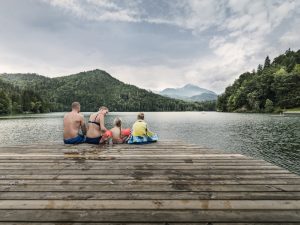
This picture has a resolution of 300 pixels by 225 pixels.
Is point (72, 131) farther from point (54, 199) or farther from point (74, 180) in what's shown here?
point (54, 199)

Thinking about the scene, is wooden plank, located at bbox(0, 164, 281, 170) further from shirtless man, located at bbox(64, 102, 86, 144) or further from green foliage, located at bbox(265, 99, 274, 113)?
green foliage, located at bbox(265, 99, 274, 113)

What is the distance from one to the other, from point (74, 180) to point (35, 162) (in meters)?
2.43

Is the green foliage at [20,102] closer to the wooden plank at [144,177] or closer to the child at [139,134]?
the child at [139,134]

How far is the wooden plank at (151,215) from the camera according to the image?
351cm

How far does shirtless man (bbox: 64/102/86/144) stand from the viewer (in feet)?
33.8

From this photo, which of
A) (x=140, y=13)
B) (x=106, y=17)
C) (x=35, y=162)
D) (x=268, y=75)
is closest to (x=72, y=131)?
(x=35, y=162)

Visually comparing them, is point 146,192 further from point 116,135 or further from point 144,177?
point 116,135

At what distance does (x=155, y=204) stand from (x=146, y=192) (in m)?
0.55

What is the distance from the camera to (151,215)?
364cm

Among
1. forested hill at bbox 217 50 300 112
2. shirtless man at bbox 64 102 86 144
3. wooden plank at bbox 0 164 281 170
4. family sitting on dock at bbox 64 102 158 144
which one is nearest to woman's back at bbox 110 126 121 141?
family sitting on dock at bbox 64 102 158 144

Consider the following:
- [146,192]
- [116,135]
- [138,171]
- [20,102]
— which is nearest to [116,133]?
[116,135]

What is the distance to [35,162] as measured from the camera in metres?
6.98

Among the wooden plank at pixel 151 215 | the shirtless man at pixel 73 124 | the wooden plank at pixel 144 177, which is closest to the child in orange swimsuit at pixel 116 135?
the shirtless man at pixel 73 124

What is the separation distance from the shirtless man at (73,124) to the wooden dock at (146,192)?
3.29m
